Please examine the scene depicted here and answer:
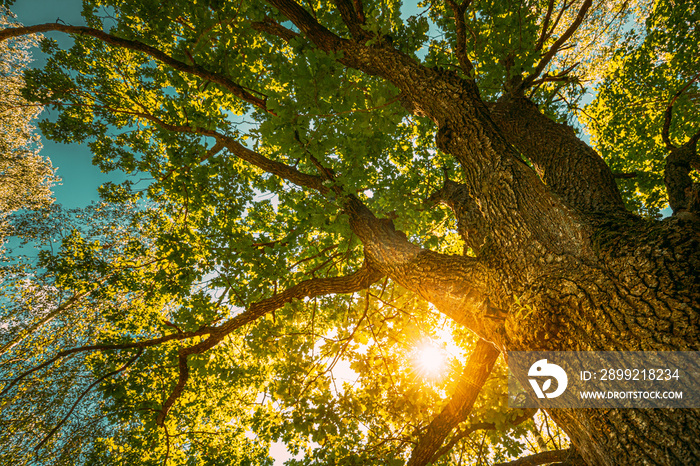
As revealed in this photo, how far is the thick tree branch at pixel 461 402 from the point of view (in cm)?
357

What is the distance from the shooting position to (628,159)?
621 cm

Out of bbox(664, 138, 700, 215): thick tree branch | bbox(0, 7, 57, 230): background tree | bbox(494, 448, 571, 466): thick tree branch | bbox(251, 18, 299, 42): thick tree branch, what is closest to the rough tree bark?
bbox(664, 138, 700, 215): thick tree branch

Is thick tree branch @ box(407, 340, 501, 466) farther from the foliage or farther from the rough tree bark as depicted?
the foliage

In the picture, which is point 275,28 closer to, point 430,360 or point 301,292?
point 301,292

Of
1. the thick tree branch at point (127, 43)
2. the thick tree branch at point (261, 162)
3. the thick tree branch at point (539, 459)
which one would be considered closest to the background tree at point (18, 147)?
the thick tree branch at point (127, 43)

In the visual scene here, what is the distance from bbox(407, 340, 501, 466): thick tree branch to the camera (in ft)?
11.7

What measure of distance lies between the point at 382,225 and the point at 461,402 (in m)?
2.72

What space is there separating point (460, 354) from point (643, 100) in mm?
7048

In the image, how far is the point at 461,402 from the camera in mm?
3621

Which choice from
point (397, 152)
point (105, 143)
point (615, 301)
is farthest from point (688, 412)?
point (105, 143)

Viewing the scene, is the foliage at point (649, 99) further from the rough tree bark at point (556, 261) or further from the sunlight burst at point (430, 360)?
the sunlight burst at point (430, 360)

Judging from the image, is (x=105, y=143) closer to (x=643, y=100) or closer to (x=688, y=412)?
(x=688, y=412)

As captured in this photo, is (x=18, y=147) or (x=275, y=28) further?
(x=18, y=147)

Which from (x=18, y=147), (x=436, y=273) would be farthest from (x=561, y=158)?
(x=18, y=147)
